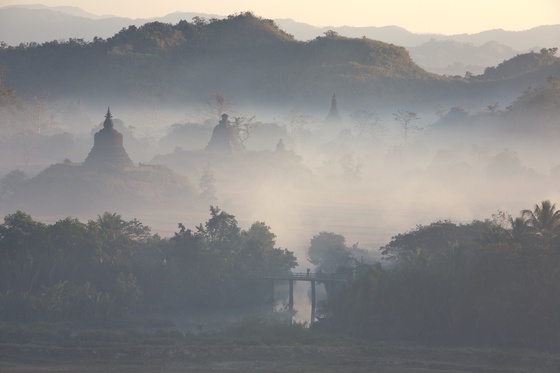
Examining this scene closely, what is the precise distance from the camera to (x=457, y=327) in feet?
→ 255

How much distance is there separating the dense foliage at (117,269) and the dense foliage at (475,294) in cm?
1134

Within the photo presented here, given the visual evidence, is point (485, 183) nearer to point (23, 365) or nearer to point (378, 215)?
point (378, 215)

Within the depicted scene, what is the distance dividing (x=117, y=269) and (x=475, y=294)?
23873 mm

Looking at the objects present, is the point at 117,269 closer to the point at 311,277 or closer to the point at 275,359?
the point at 311,277

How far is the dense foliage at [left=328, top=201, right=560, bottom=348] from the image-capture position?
2985 inches

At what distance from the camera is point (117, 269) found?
89.6 meters

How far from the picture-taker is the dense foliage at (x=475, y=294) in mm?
75812

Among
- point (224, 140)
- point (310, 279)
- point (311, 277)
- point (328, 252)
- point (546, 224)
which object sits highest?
point (224, 140)

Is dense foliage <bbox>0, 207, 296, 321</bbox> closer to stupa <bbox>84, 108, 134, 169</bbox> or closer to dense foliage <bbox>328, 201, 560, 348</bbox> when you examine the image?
dense foliage <bbox>328, 201, 560, 348</bbox>

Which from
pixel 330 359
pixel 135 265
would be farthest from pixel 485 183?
pixel 330 359

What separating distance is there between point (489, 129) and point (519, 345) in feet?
369

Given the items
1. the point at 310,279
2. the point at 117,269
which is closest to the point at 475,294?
the point at 310,279

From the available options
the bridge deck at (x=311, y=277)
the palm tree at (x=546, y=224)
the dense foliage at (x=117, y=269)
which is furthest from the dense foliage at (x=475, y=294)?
the dense foliage at (x=117, y=269)

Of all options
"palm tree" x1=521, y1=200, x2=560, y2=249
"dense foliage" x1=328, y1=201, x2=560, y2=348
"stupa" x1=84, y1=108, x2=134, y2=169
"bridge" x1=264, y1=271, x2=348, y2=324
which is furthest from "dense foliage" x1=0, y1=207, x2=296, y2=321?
"stupa" x1=84, y1=108, x2=134, y2=169
